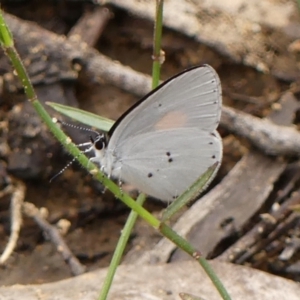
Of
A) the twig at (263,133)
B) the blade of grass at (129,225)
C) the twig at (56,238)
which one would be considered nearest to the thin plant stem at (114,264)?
the blade of grass at (129,225)

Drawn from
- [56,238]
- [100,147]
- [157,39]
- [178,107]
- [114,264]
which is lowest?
[56,238]

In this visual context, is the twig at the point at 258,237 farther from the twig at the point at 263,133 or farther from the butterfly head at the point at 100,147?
the butterfly head at the point at 100,147

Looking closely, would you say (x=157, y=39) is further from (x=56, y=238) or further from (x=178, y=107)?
(x=56, y=238)

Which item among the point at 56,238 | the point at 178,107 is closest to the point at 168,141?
Answer: the point at 178,107

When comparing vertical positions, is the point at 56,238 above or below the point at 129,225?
below

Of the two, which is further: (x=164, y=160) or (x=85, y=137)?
(x=85, y=137)

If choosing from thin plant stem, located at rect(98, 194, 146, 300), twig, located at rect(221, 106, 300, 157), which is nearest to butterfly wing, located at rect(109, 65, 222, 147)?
thin plant stem, located at rect(98, 194, 146, 300)

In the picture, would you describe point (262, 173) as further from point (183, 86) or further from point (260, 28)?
point (260, 28)
